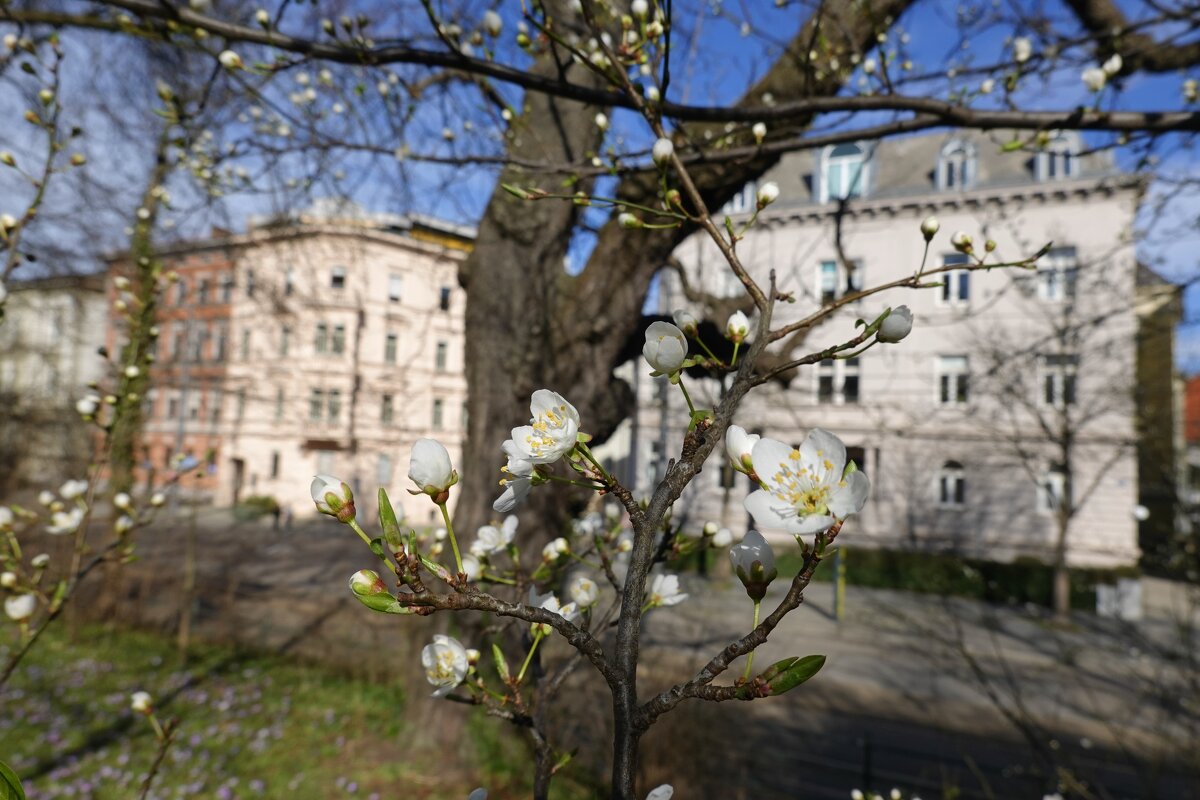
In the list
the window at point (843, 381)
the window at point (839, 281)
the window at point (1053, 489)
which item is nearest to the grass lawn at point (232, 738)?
the window at point (839, 281)

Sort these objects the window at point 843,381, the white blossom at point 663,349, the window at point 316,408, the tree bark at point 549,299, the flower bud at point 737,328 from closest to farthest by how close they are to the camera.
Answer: the white blossom at point 663,349 → the flower bud at point 737,328 → the tree bark at point 549,299 → the window at point 843,381 → the window at point 316,408

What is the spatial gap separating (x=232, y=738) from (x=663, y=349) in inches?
222

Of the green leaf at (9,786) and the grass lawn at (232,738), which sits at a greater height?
the green leaf at (9,786)

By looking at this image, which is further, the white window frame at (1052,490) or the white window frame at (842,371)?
the white window frame at (1052,490)

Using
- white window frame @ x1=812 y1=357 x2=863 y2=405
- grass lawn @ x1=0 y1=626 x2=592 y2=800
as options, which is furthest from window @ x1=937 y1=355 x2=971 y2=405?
grass lawn @ x1=0 y1=626 x2=592 y2=800

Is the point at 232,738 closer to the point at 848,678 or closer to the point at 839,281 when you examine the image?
Result: the point at 839,281

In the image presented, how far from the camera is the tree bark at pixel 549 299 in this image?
376 centimetres

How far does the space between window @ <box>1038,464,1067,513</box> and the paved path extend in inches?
87.6

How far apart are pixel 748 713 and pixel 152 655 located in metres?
6.35

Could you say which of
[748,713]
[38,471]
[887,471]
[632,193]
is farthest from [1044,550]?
[38,471]

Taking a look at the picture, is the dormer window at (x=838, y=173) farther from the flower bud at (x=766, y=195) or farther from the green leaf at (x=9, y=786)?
the green leaf at (x=9, y=786)

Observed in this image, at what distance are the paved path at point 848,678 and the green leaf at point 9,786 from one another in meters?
3.47

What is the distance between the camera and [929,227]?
106cm

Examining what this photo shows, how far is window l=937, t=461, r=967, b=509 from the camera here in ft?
40.8
